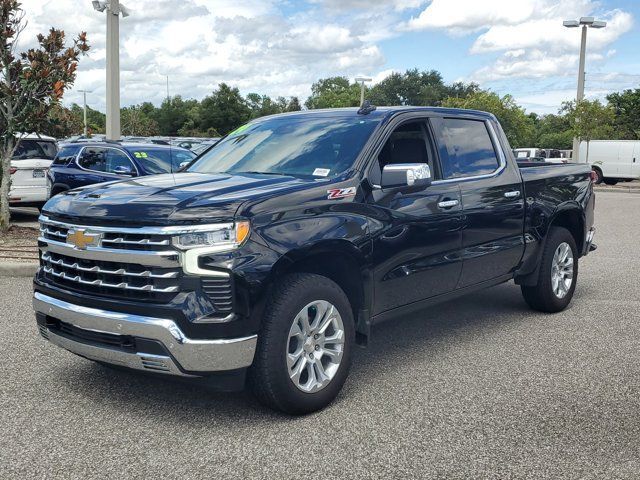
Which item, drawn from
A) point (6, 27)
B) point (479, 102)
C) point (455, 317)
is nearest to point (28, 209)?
point (6, 27)

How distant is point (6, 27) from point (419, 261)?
28.6 ft

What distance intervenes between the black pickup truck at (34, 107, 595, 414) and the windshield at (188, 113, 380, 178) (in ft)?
0.05

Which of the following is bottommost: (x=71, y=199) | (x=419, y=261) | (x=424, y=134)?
(x=419, y=261)

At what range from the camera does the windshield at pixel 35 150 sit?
14.1 m

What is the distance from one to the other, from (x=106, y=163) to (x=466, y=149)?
8762 mm

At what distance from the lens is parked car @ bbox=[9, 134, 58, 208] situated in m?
13.8

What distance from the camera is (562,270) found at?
686 cm

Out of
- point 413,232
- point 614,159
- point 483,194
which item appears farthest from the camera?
point 614,159

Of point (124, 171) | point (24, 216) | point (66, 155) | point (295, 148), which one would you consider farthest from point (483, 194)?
point (24, 216)

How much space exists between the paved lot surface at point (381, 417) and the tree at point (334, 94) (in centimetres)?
8036

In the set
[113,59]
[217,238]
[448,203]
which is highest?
[113,59]

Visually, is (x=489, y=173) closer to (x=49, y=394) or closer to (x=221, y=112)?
(x=49, y=394)

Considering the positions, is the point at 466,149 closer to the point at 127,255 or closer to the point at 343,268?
the point at 343,268

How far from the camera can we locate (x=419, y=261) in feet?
16.2
